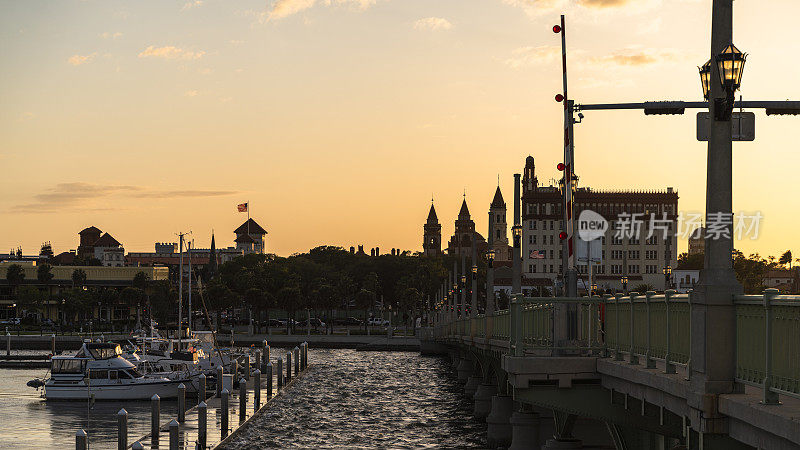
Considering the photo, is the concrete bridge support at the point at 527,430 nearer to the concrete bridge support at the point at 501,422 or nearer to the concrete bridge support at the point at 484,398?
the concrete bridge support at the point at 501,422

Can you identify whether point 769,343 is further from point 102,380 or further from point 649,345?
point 102,380

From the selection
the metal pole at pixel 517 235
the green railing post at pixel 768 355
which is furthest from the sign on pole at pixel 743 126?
the metal pole at pixel 517 235

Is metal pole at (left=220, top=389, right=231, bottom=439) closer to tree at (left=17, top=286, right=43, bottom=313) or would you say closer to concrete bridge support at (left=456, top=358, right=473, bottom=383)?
concrete bridge support at (left=456, top=358, right=473, bottom=383)

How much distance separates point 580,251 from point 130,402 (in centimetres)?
4115

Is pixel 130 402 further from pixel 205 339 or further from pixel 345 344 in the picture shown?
pixel 345 344

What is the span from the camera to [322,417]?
59.7m

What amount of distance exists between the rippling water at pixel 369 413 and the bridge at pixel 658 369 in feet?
55.8

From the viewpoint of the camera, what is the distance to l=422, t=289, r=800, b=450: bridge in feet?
42.6

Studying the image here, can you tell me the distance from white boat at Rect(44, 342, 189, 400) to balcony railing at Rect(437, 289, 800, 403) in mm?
41687

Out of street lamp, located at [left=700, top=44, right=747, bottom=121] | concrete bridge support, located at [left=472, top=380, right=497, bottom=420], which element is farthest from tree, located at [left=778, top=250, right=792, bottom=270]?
street lamp, located at [left=700, top=44, right=747, bottom=121]

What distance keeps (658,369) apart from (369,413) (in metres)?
45.8

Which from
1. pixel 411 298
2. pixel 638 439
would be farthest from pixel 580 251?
pixel 411 298

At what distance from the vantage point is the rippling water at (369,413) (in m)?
49.8

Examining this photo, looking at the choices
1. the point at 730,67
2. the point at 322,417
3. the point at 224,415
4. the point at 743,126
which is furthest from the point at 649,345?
the point at 322,417
